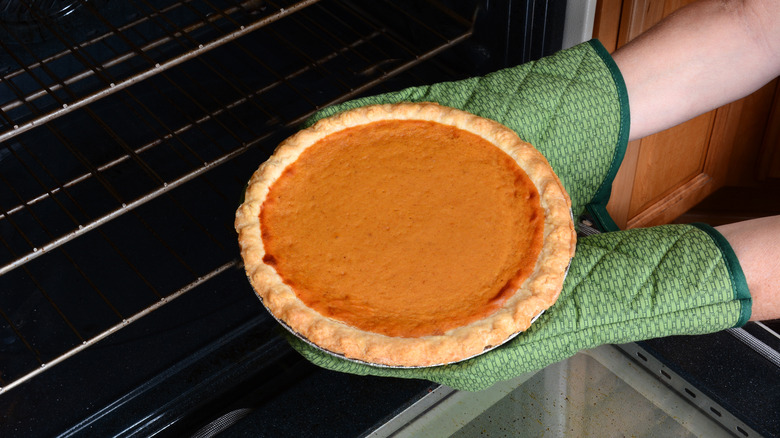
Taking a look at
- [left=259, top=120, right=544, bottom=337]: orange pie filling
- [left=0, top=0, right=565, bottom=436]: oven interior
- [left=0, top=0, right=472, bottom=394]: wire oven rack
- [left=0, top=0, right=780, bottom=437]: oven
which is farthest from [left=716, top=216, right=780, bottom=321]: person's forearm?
[left=0, top=0, right=472, bottom=394]: wire oven rack

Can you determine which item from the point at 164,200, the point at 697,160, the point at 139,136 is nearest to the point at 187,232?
the point at 164,200

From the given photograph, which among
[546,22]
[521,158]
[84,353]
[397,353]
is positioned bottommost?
[84,353]

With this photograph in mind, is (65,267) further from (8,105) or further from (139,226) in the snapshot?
(8,105)

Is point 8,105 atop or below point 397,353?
atop

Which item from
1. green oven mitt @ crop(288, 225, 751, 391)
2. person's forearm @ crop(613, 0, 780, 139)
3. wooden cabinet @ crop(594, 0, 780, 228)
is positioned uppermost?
person's forearm @ crop(613, 0, 780, 139)

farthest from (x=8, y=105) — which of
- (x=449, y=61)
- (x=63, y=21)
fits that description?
(x=449, y=61)

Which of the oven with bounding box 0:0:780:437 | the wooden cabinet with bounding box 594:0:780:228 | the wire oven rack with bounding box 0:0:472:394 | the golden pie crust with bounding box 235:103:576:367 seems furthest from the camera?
the wooden cabinet with bounding box 594:0:780:228

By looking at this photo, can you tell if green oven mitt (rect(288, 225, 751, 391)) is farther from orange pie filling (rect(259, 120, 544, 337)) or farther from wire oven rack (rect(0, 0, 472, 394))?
wire oven rack (rect(0, 0, 472, 394))

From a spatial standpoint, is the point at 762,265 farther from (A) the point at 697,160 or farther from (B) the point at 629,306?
(A) the point at 697,160
